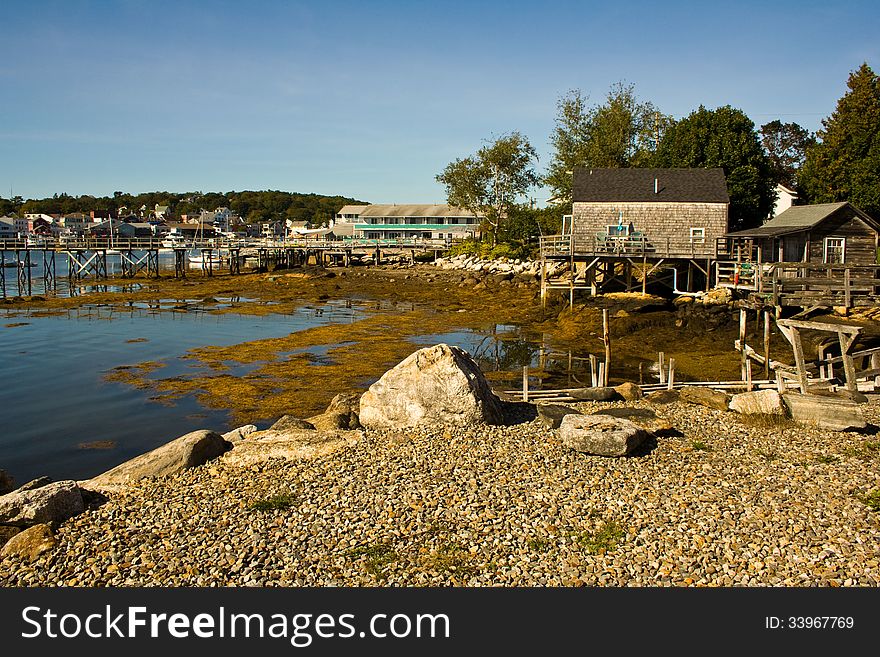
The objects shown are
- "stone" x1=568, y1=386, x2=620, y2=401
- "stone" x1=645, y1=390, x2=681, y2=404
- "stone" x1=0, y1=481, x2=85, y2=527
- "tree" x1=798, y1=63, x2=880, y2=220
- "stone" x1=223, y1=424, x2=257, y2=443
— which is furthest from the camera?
"tree" x1=798, y1=63, x2=880, y2=220

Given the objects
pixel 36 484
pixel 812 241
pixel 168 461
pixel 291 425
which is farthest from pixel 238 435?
pixel 812 241

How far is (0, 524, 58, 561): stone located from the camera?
33.5 feet

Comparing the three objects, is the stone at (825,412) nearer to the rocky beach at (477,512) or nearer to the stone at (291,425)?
the rocky beach at (477,512)

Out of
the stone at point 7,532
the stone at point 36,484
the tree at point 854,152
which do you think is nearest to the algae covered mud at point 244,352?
the stone at point 36,484

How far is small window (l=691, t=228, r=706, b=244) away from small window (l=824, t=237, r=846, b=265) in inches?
273

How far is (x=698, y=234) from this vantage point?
143ft

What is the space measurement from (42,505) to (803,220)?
1518 inches

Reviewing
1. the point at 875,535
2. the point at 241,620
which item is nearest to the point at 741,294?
the point at 875,535

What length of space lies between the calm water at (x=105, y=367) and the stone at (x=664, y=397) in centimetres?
888

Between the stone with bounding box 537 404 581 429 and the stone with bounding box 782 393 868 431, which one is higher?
the stone with bounding box 782 393 868 431

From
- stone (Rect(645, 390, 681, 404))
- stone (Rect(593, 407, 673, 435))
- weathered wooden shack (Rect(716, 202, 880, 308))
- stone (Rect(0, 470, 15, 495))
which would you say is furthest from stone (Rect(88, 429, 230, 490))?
weathered wooden shack (Rect(716, 202, 880, 308))

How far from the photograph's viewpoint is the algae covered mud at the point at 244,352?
19828mm

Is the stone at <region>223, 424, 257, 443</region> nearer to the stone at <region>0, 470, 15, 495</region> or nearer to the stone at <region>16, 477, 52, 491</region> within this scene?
the stone at <region>16, 477, 52, 491</region>

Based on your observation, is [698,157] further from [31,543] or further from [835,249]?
[31,543]
